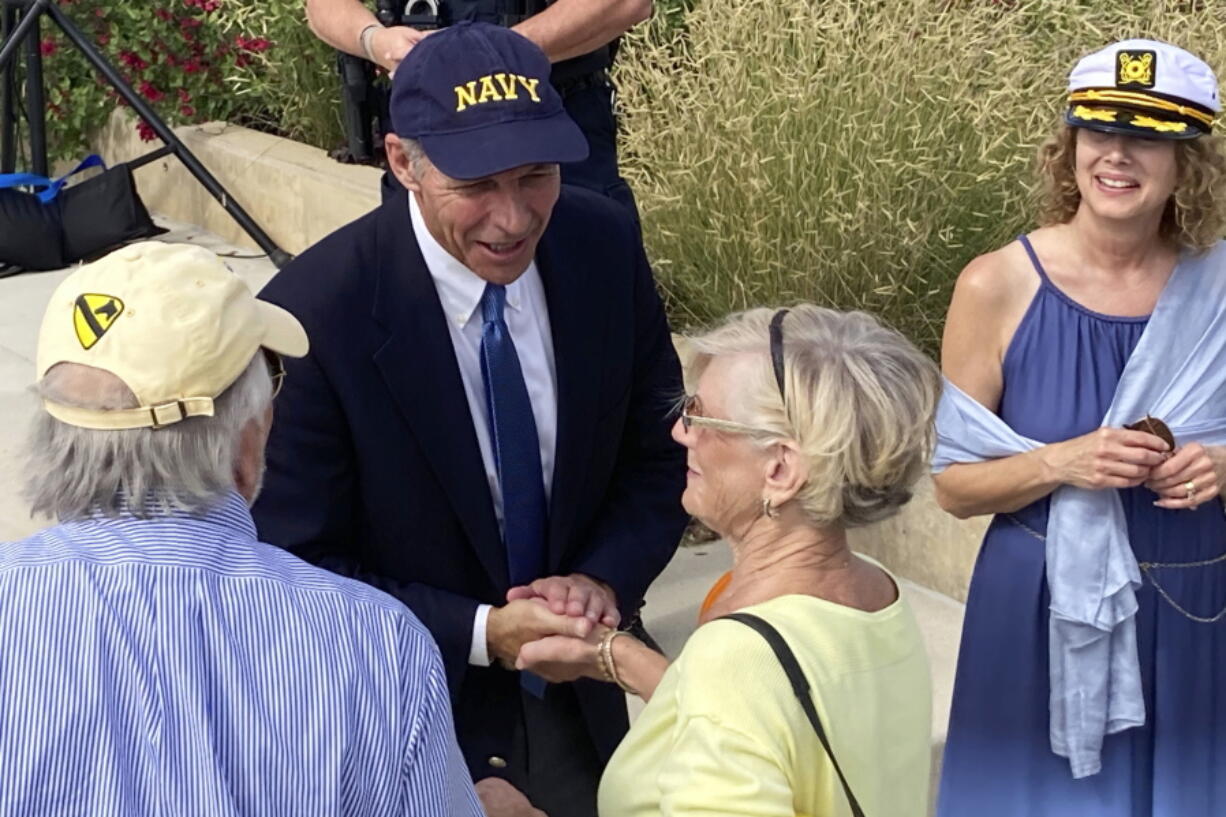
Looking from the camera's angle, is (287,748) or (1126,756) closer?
(287,748)

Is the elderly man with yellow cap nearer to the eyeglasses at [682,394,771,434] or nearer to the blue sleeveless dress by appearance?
the eyeglasses at [682,394,771,434]

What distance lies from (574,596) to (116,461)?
906 millimetres

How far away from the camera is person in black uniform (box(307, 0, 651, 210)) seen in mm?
3545

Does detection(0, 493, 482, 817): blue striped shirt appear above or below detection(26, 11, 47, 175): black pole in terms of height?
below

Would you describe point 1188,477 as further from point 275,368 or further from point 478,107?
point 275,368

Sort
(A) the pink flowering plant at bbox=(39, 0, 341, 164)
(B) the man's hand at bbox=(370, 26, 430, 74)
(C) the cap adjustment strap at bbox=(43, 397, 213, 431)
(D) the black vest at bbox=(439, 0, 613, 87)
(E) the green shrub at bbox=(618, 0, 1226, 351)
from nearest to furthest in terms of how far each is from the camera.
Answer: (C) the cap adjustment strap at bbox=(43, 397, 213, 431) < (B) the man's hand at bbox=(370, 26, 430, 74) < (D) the black vest at bbox=(439, 0, 613, 87) < (E) the green shrub at bbox=(618, 0, 1226, 351) < (A) the pink flowering plant at bbox=(39, 0, 341, 164)

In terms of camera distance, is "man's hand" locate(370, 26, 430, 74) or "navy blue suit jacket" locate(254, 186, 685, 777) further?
"man's hand" locate(370, 26, 430, 74)

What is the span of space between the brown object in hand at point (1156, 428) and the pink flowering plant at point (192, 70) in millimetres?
5296

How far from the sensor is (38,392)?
5.83ft

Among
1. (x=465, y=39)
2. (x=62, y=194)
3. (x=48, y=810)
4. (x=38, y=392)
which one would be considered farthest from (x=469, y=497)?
(x=62, y=194)

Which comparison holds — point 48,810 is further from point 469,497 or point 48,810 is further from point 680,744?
point 469,497

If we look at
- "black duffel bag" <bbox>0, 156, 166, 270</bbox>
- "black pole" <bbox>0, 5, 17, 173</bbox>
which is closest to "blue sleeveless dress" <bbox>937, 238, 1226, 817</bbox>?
"black duffel bag" <bbox>0, 156, 166, 270</bbox>

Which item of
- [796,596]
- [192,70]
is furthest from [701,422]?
[192,70]

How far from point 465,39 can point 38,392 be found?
90 cm
